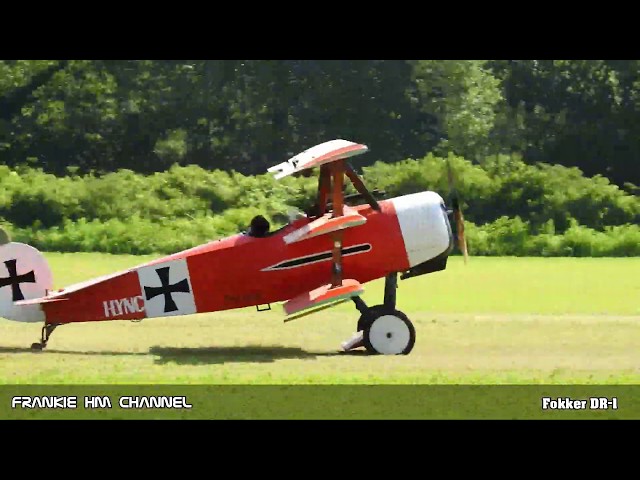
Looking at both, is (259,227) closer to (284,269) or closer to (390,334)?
(284,269)

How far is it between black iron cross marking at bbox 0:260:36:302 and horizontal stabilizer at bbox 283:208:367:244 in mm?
3368

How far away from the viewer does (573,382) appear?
44.5 ft

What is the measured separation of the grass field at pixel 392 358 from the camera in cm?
1402

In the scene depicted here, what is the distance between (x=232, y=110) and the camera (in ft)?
83.0

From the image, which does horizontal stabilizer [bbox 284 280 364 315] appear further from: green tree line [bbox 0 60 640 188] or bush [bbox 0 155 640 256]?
green tree line [bbox 0 60 640 188]

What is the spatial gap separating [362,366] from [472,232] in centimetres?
1376

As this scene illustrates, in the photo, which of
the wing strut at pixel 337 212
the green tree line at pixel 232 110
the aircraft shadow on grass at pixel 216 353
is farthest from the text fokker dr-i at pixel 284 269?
the green tree line at pixel 232 110

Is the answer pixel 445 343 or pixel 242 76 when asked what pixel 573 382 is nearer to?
pixel 445 343

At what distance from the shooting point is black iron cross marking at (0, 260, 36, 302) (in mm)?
15656

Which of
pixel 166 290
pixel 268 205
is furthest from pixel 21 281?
pixel 268 205

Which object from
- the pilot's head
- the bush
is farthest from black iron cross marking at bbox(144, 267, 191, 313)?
the bush

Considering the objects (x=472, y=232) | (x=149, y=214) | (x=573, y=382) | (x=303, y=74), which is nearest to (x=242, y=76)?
(x=303, y=74)

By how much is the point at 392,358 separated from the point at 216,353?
2.38 meters

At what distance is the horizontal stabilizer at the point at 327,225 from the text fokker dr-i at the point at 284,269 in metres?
0.02
